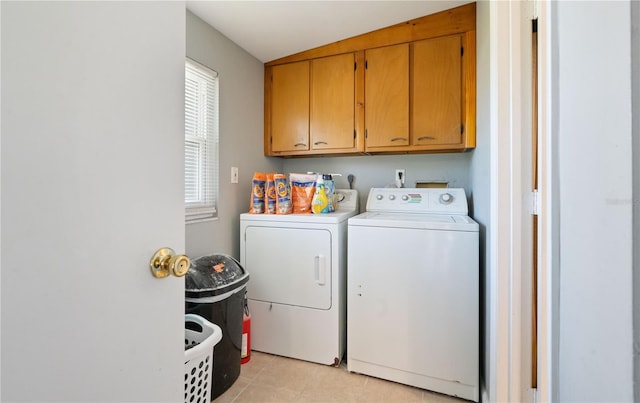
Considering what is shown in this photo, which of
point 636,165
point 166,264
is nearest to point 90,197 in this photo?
point 166,264

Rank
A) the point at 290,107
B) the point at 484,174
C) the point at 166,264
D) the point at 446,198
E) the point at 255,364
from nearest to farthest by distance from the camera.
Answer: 1. the point at 166,264
2. the point at 484,174
3. the point at 255,364
4. the point at 446,198
5. the point at 290,107

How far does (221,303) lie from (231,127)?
125 cm

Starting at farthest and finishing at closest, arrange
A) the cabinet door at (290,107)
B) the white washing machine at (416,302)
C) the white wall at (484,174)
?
1. the cabinet door at (290,107)
2. the white washing machine at (416,302)
3. the white wall at (484,174)

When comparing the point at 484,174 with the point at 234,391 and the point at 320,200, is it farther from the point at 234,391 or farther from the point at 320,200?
the point at 234,391

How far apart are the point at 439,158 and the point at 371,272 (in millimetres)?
1171

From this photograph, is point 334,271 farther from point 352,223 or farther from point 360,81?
point 360,81

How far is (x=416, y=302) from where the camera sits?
5.30ft

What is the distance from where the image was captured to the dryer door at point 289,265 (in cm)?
181

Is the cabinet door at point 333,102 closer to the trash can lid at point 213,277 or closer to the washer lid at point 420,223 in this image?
the washer lid at point 420,223

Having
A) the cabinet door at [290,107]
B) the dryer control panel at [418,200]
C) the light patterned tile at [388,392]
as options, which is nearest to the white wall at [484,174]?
the dryer control panel at [418,200]

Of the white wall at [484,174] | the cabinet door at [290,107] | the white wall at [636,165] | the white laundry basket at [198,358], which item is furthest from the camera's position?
the cabinet door at [290,107]

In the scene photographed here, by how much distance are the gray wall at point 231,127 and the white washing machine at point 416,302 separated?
3.11 ft

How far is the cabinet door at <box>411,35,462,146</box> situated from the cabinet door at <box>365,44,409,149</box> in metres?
0.06

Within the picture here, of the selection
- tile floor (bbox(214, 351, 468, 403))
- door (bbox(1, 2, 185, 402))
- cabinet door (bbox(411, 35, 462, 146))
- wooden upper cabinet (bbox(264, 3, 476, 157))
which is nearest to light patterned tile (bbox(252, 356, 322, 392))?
tile floor (bbox(214, 351, 468, 403))
